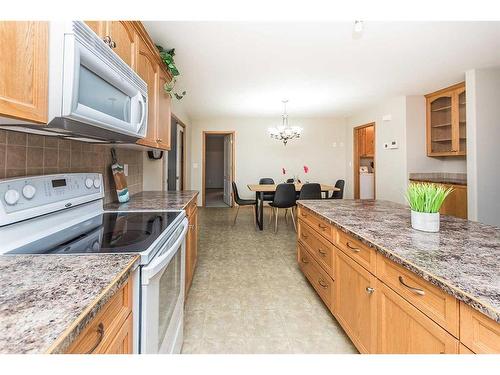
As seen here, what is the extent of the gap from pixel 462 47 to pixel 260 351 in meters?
3.57

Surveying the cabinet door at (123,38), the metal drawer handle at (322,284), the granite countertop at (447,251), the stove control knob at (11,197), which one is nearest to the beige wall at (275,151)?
the metal drawer handle at (322,284)

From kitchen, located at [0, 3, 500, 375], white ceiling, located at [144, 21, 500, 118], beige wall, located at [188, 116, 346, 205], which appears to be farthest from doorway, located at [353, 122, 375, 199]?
kitchen, located at [0, 3, 500, 375]

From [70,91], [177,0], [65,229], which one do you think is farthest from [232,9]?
[65,229]

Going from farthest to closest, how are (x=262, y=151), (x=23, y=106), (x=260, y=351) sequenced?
(x=262, y=151)
(x=260, y=351)
(x=23, y=106)

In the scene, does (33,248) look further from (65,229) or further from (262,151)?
(262,151)

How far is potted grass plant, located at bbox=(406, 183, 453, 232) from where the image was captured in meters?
1.17

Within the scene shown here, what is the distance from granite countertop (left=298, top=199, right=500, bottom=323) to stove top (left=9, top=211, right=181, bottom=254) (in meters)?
0.94

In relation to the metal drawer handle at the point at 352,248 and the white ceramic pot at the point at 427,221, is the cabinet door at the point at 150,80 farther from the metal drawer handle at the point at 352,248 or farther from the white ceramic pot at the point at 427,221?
the white ceramic pot at the point at 427,221

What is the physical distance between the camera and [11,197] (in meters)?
0.86

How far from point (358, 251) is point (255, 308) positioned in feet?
3.27

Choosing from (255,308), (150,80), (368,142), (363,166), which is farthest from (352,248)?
(368,142)

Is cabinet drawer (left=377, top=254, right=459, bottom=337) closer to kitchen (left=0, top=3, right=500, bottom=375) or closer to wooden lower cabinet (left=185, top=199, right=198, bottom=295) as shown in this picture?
kitchen (left=0, top=3, right=500, bottom=375)

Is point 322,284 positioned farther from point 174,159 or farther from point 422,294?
point 174,159

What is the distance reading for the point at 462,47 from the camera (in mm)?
2672
